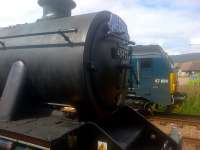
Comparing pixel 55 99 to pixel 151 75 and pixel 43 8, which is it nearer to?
pixel 43 8

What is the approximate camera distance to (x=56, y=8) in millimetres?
3836

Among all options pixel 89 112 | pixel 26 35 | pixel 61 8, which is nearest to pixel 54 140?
pixel 89 112

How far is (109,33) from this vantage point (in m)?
3.30

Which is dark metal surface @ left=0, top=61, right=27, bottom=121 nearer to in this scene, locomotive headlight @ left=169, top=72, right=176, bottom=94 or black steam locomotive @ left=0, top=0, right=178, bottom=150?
black steam locomotive @ left=0, top=0, right=178, bottom=150

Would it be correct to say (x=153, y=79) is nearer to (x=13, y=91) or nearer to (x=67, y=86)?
(x=67, y=86)

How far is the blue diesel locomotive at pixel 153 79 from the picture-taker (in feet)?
31.6

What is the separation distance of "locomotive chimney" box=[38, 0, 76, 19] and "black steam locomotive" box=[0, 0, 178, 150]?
2 cm

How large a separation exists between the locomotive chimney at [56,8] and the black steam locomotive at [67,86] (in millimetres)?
23

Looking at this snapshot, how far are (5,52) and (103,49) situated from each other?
1512mm

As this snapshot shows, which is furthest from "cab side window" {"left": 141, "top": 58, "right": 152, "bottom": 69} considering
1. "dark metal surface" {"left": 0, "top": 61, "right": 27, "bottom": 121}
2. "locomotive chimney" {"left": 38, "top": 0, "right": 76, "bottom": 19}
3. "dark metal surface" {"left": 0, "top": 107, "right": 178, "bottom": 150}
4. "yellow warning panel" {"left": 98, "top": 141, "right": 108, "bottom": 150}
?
"yellow warning panel" {"left": 98, "top": 141, "right": 108, "bottom": 150}

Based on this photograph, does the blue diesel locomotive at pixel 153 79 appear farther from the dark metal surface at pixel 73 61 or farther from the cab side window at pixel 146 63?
the dark metal surface at pixel 73 61

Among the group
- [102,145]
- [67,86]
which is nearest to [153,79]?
[67,86]

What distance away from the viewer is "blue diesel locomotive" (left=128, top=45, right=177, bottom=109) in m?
9.64

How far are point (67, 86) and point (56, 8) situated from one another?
4.93 ft
